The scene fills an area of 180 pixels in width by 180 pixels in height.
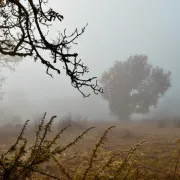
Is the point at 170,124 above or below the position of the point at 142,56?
below

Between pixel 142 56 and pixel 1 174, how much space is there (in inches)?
2262

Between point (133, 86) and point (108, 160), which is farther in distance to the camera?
point (133, 86)

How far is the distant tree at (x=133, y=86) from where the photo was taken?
2058 inches

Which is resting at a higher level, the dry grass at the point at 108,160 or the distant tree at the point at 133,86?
the distant tree at the point at 133,86

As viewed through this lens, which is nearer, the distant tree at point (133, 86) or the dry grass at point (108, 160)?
the dry grass at point (108, 160)

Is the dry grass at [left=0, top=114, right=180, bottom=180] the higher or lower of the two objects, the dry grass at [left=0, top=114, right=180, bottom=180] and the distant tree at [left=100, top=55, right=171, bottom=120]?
the lower

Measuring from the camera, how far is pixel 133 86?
5434cm

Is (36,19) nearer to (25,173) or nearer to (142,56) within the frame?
(25,173)

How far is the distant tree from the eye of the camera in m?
52.3

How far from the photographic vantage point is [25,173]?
1692mm

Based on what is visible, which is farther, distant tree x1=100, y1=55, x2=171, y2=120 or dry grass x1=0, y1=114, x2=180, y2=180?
distant tree x1=100, y1=55, x2=171, y2=120

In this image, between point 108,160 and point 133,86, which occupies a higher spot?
point 133,86

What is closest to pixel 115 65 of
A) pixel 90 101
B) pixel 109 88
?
pixel 109 88

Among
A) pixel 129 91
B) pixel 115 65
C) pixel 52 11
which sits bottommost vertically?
pixel 52 11
